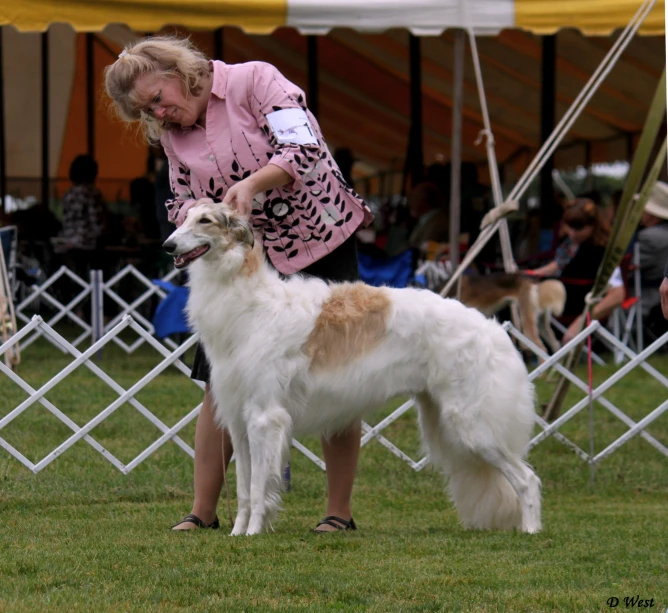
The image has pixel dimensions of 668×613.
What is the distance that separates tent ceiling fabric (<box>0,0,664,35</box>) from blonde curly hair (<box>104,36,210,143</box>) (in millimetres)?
2951

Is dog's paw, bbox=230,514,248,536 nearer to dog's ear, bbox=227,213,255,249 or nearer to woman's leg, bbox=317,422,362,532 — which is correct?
woman's leg, bbox=317,422,362,532


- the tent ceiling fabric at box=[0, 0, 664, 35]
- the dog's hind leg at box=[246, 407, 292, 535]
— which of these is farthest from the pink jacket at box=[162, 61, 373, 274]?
the tent ceiling fabric at box=[0, 0, 664, 35]

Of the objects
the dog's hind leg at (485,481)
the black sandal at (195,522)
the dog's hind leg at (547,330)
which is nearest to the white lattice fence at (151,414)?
the dog's hind leg at (485,481)

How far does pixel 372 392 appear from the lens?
3.97 m

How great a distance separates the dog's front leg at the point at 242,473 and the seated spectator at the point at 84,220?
23.1 feet

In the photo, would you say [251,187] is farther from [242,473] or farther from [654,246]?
[654,246]

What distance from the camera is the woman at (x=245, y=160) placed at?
374 centimetres

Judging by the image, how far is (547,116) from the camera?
1104cm

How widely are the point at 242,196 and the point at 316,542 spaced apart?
1.22 m

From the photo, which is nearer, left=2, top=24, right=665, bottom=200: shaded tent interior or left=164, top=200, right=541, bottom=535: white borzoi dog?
left=164, top=200, right=541, bottom=535: white borzoi dog

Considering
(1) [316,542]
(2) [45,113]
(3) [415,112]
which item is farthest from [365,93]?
(1) [316,542]

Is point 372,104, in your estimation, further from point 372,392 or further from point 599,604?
point 599,604

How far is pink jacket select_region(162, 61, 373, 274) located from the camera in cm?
381

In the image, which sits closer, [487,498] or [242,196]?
[242,196]
